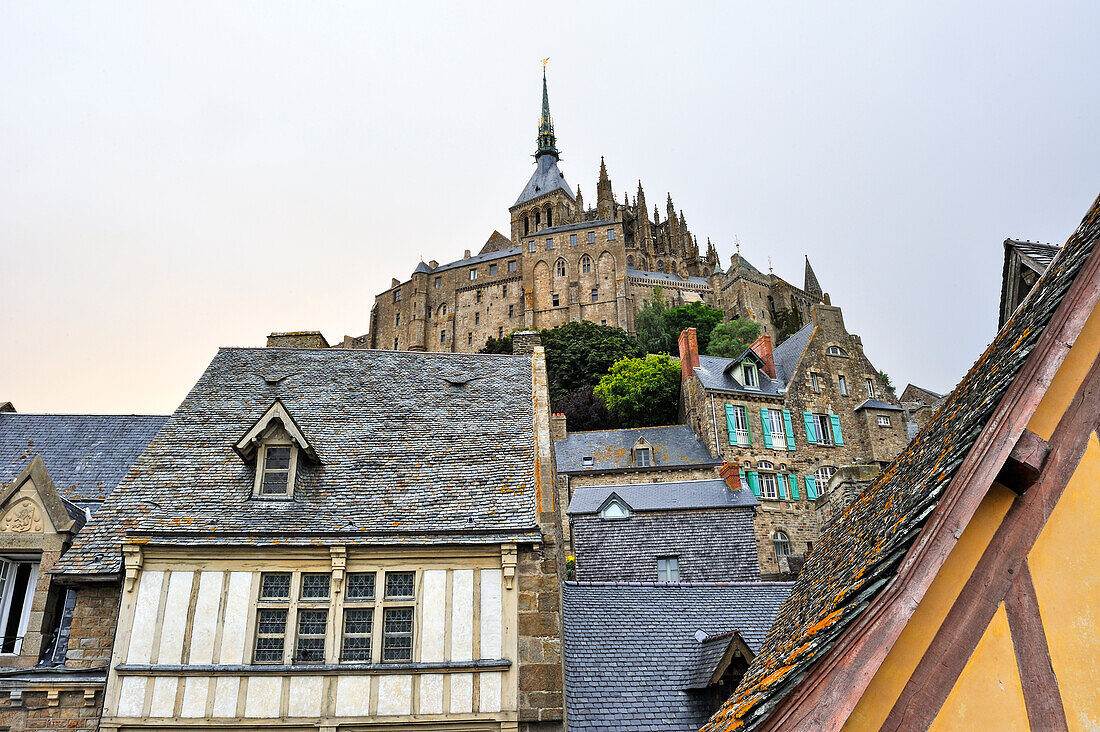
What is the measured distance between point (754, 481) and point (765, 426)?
133 inches

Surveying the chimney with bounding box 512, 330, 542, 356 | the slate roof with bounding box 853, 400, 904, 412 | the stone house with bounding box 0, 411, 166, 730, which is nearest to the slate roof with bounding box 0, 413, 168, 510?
the stone house with bounding box 0, 411, 166, 730

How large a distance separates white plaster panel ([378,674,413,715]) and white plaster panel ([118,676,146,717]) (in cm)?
357

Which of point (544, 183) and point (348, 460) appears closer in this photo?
point (348, 460)

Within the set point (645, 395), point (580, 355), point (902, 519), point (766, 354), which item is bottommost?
point (902, 519)

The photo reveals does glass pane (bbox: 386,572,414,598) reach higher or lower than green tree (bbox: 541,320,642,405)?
lower

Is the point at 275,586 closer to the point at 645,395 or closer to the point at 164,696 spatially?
the point at 164,696

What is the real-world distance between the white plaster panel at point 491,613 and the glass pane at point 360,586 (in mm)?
1843

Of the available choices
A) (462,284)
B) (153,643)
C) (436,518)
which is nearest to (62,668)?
(153,643)

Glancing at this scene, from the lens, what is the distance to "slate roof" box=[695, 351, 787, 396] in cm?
4272

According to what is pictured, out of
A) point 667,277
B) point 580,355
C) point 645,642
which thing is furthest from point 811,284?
point 645,642

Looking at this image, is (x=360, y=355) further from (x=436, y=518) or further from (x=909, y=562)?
(x=909, y=562)

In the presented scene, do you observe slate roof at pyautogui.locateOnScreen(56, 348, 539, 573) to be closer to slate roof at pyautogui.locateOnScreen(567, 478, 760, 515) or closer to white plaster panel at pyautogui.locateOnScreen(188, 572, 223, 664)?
white plaster panel at pyautogui.locateOnScreen(188, 572, 223, 664)

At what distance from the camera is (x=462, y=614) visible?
1212 centimetres

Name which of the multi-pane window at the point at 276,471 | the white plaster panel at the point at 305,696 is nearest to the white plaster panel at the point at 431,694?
the white plaster panel at the point at 305,696
